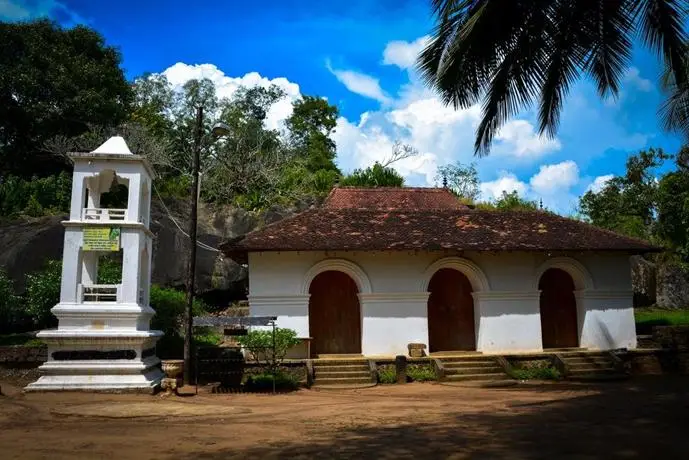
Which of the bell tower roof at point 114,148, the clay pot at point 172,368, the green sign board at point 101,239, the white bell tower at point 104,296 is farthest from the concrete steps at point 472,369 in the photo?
the bell tower roof at point 114,148

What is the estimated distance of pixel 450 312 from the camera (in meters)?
17.3

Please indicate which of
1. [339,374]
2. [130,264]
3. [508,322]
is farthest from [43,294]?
[508,322]

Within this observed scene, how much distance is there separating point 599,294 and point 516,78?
400 inches

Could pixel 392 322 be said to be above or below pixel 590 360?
above

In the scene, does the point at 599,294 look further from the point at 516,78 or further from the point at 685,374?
the point at 516,78

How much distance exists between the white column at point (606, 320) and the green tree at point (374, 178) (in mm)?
14098

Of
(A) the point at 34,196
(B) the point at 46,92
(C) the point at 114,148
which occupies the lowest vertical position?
(C) the point at 114,148

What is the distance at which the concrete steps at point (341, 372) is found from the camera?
45.6 ft

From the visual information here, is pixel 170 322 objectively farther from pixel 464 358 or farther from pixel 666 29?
pixel 666 29

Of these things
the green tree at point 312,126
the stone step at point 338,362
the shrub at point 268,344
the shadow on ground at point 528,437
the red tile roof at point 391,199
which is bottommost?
the shadow on ground at point 528,437

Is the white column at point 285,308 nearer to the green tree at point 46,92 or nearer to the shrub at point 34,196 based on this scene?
the shrub at point 34,196

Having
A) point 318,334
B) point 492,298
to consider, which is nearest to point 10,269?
point 318,334

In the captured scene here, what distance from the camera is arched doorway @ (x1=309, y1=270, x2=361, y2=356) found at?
1656 centimetres

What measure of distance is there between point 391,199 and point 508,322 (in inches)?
291
